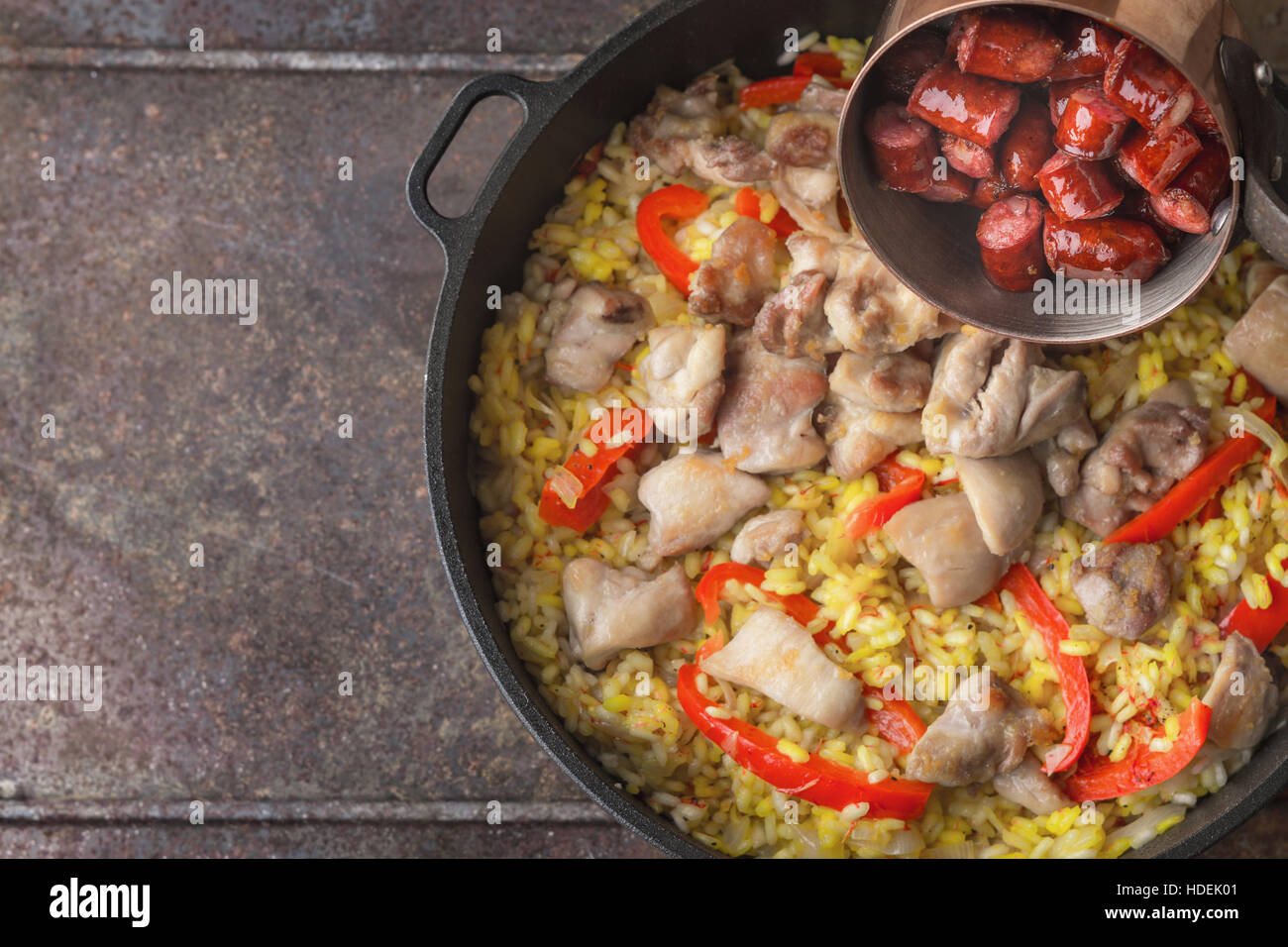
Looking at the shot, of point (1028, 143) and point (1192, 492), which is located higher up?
point (1028, 143)

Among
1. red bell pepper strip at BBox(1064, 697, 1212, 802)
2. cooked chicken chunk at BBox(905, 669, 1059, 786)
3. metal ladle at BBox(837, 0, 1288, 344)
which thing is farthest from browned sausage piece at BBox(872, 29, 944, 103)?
red bell pepper strip at BBox(1064, 697, 1212, 802)

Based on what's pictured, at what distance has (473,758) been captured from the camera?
3359 millimetres

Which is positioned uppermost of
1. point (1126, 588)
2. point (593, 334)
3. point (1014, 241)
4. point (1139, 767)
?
point (1014, 241)

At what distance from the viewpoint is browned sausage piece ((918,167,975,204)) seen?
2.47 metres

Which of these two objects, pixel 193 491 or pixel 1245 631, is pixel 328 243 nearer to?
pixel 193 491

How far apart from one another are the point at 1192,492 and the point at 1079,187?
955mm

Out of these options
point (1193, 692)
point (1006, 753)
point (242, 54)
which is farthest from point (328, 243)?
point (1193, 692)

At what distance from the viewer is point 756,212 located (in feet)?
9.84

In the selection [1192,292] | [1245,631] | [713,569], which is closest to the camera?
[1192,292]

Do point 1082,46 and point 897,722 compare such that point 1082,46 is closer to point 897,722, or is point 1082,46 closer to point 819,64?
point 819,64

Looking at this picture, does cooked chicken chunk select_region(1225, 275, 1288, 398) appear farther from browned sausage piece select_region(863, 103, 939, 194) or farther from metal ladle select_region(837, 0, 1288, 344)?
browned sausage piece select_region(863, 103, 939, 194)

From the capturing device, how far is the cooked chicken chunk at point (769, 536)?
2844 millimetres

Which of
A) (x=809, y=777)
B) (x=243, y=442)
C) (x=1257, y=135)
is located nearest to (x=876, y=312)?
(x=1257, y=135)

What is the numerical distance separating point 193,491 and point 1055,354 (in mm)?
2714
